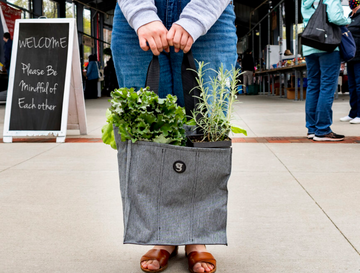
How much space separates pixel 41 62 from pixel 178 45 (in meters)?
3.77

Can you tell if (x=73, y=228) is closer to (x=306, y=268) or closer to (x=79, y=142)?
(x=306, y=268)

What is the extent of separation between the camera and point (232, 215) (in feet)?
7.09

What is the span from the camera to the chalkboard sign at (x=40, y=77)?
4680 mm

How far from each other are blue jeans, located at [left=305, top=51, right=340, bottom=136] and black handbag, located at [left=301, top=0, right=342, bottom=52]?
0.17 metres

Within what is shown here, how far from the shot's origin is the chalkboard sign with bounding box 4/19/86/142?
4.68m

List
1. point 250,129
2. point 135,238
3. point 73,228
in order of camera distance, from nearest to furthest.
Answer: point 135,238, point 73,228, point 250,129

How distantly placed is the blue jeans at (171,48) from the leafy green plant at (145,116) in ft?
0.97

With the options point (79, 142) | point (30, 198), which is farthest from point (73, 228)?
point (79, 142)

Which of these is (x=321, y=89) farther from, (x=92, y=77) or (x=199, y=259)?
(x=92, y=77)

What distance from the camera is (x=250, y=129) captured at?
563cm

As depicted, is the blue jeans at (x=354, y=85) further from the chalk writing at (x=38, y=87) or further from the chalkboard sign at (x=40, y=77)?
the chalk writing at (x=38, y=87)

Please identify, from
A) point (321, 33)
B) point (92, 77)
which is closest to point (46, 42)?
point (321, 33)

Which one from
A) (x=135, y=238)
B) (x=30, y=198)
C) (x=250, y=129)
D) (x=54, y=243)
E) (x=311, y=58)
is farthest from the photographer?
(x=250, y=129)

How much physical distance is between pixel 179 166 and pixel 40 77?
384 cm
